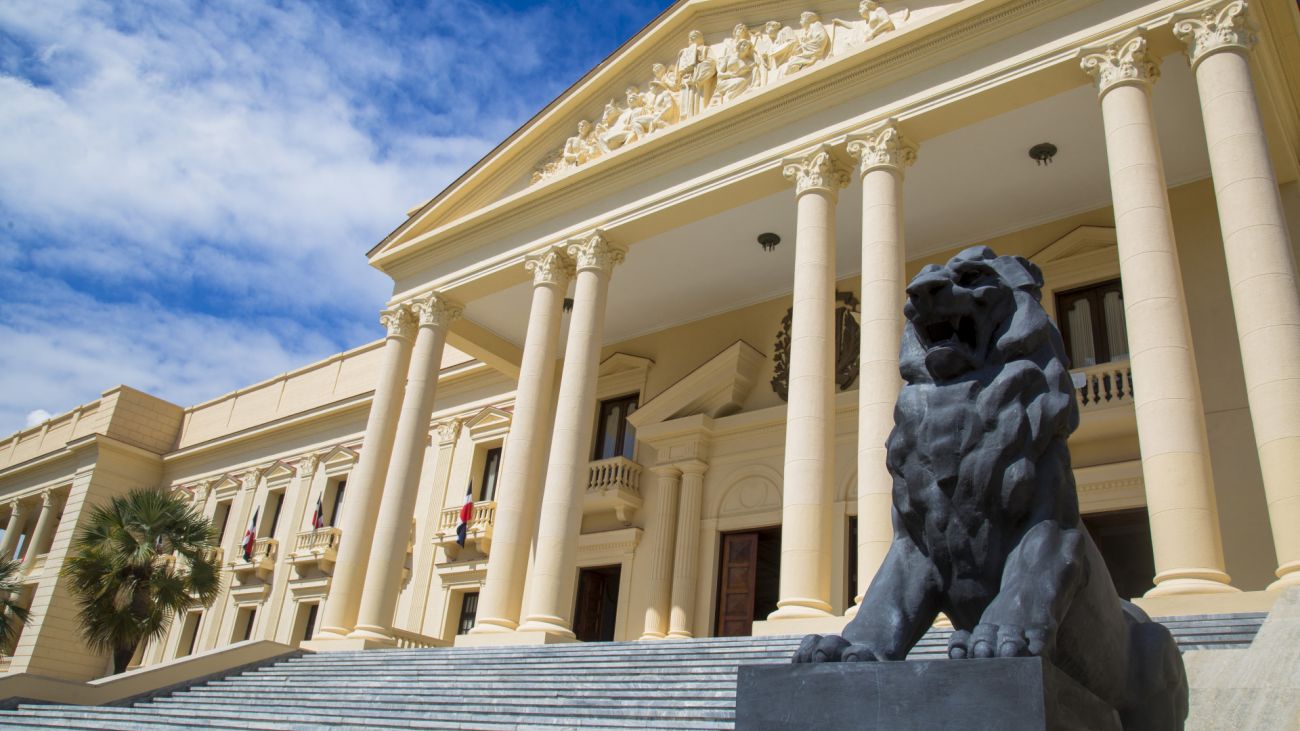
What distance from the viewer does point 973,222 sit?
18188mm

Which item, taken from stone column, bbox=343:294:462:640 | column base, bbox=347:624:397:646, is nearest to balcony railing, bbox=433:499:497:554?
stone column, bbox=343:294:462:640

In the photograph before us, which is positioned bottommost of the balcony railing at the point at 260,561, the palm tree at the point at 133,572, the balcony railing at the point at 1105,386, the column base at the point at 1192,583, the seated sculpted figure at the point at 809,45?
the column base at the point at 1192,583

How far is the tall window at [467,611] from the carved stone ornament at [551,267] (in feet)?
30.8

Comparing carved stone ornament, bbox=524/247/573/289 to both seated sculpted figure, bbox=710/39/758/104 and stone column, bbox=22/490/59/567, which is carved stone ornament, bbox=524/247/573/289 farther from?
stone column, bbox=22/490/59/567

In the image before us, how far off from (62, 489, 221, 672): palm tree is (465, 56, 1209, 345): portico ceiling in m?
8.25

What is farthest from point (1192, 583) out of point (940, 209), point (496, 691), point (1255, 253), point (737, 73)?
point (737, 73)

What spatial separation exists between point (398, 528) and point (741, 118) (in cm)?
924

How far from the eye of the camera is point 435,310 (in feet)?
66.9

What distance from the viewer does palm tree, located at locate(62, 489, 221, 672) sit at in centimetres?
2078

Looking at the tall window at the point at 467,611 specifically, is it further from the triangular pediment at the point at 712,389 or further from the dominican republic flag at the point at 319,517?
the triangular pediment at the point at 712,389

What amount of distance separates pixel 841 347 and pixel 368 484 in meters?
9.18

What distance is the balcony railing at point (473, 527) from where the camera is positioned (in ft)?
78.7

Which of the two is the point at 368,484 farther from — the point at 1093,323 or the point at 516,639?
the point at 1093,323

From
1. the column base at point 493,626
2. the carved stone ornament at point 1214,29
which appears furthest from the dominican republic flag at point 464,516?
the carved stone ornament at point 1214,29
